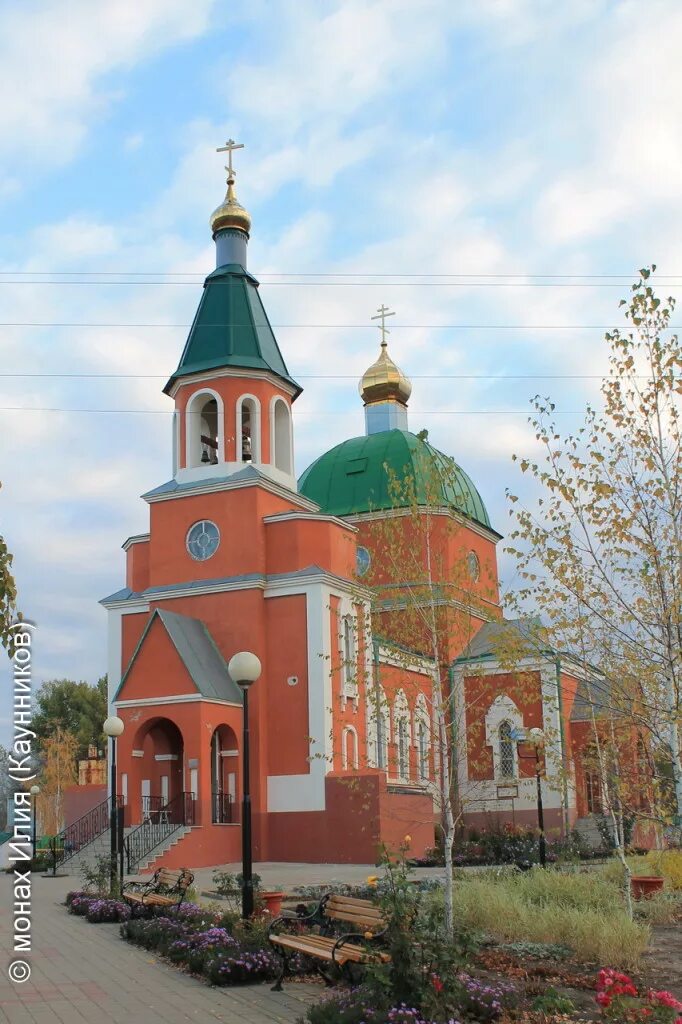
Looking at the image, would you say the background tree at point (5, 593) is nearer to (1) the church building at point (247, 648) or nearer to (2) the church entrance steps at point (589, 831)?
(1) the church building at point (247, 648)

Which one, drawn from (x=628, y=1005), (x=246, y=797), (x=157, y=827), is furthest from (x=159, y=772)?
(x=628, y=1005)

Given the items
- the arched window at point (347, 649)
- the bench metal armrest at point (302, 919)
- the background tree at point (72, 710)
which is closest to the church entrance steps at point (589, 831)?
the arched window at point (347, 649)

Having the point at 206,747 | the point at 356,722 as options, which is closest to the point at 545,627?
the point at 206,747

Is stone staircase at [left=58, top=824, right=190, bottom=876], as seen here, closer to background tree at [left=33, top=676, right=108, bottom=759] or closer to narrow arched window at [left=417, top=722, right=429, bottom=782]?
narrow arched window at [left=417, top=722, right=429, bottom=782]

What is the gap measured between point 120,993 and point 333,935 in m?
2.11

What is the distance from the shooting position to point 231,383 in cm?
2625

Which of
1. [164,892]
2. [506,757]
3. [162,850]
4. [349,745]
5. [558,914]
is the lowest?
[162,850]

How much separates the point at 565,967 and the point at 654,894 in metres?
4.31

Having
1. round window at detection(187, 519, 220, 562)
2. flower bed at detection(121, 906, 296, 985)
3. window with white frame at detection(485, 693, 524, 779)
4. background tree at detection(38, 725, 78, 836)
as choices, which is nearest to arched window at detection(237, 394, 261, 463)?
round window at detection(187, 519, 220, 562)

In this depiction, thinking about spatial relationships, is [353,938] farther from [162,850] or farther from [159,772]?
[159,772]

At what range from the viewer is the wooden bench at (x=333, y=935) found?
768 cm

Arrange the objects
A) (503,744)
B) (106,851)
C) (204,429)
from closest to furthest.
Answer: (106,851) → (204,429) → (503,744)

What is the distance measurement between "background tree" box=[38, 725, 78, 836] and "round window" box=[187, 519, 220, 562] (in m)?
24.3

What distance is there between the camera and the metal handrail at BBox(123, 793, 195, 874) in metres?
20.9
